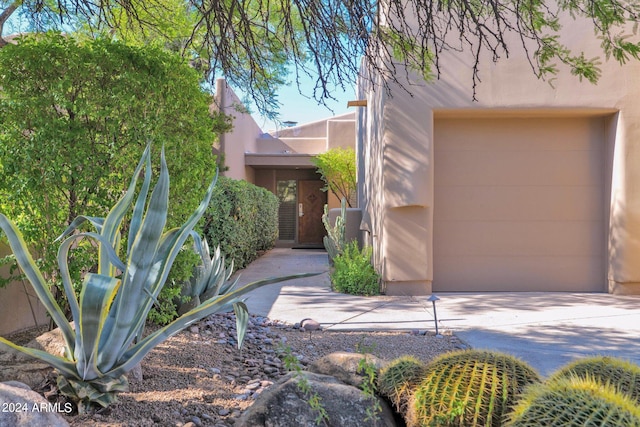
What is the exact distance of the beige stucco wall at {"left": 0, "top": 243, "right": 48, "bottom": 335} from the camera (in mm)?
4898

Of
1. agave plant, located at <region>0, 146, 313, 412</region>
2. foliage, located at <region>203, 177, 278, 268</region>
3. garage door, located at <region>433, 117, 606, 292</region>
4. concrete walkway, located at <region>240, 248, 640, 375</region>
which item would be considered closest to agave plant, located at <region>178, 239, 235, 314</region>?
concrete walkway, located at <region>240, 248, 640, 375</region>

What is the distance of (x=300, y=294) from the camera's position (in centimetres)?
815

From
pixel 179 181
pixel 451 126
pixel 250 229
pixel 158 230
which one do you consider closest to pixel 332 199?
pixel 250 229

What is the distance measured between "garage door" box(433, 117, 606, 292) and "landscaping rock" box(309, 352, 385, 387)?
5.35 metres

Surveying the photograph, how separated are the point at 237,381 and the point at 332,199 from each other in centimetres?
1522

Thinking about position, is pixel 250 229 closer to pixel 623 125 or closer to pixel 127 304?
pixel 623 125

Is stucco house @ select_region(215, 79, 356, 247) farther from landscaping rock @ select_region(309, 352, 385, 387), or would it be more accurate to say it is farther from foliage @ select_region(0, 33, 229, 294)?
landscaping rock @ select_region(309, 352, 385, 387)

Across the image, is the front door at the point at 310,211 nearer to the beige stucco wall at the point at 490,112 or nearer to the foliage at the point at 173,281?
the beige stucco wall at the point at 490,112

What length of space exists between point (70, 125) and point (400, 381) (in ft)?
10.7

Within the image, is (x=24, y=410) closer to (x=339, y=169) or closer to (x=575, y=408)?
(x=575, y=408)

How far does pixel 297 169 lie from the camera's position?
792 inches

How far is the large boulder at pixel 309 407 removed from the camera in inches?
98.3

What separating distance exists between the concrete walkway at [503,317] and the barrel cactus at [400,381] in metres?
1.39

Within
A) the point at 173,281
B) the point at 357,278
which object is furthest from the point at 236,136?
the point at 173,281
